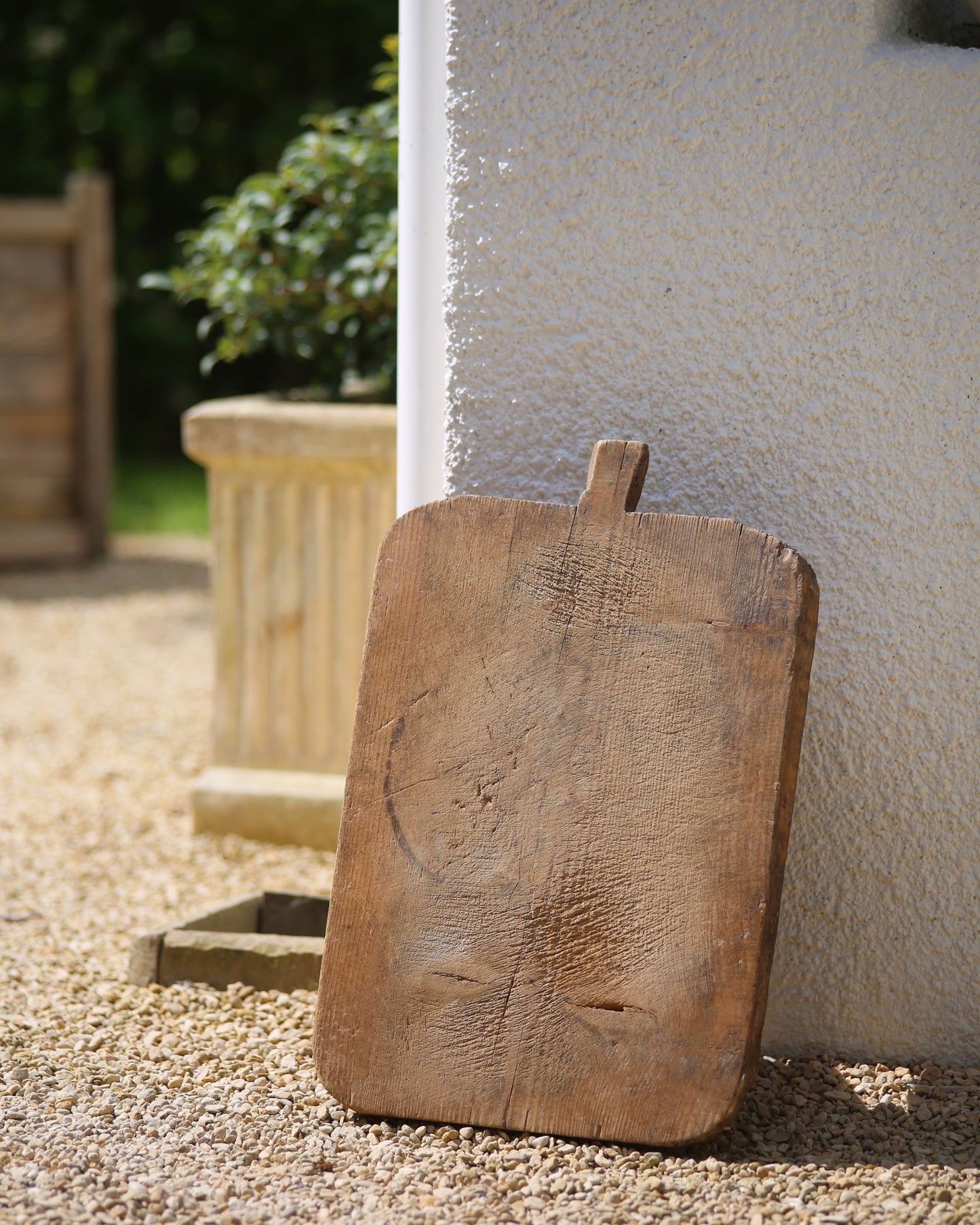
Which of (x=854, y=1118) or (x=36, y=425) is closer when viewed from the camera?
(x=854, y=1118)

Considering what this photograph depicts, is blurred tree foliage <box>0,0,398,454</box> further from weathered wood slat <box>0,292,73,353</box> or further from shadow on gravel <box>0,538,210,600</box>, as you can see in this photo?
weathered wood slat <box>0,292,73,353</box>

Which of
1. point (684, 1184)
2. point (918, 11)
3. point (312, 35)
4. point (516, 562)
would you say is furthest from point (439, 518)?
point (312, 35)

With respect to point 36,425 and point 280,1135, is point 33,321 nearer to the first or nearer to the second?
point 36,425

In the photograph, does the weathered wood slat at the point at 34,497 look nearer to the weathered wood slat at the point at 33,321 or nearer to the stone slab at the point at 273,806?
the weathered wood slat at the point at 33,321

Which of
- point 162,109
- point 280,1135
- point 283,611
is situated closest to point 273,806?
point 283,611

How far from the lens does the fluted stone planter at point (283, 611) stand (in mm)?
2967

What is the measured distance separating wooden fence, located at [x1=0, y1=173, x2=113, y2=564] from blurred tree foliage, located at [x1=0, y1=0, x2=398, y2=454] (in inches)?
188

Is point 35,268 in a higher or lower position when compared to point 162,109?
lower

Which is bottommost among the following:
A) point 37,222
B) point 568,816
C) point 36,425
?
point 568,816

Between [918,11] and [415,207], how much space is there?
Result: 0.81 meters

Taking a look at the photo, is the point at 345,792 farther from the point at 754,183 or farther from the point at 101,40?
the point at 101,40

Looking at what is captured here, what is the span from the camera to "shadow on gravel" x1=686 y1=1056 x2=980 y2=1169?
169 centimetres

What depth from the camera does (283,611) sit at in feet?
9.98

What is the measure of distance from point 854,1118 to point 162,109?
38.0 ft
